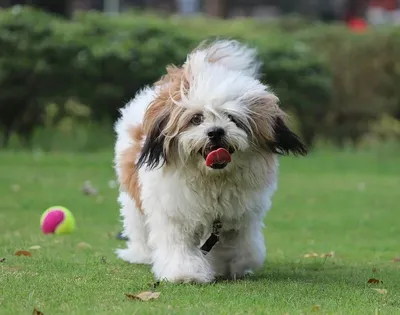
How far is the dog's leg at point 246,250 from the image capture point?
6523 millimetres

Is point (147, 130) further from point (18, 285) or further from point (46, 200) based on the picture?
point (46, 200)

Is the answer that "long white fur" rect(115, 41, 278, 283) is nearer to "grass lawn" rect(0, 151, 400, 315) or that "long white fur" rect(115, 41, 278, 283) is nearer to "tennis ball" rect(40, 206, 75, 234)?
"grass lawn" rect(0, 151, 400, 315)

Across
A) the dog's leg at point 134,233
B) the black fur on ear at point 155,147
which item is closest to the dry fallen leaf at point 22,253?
the dog's leg at point 134,233

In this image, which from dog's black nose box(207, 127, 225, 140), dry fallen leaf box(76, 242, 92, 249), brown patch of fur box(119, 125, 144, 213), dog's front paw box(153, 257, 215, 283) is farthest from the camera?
dry fallen leaf box(76, 242, 92, 249)

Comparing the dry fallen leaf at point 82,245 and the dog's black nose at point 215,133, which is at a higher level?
the dog's black nose at point 215,133

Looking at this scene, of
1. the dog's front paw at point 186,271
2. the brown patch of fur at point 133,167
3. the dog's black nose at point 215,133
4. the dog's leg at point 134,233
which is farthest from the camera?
the dog's leg at point 134,233

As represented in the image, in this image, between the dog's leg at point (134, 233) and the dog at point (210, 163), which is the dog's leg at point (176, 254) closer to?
the dog at point (210, 163)

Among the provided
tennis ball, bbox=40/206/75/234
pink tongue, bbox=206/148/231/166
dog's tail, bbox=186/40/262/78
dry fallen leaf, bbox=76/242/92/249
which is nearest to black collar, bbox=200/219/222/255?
pink tongue, bbox=206/148/231/166

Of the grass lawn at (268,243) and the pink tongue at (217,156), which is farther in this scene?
the pink tongue at (217,156)

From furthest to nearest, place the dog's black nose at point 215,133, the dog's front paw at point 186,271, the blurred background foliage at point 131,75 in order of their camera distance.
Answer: the blurred background foliage at point 131,75 → the dog's front paw at point 186,271 → the dog's black nose at point 215,133

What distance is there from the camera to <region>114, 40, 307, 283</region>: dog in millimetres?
6020

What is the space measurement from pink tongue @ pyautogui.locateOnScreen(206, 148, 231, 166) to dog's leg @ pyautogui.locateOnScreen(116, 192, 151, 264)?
1216mm

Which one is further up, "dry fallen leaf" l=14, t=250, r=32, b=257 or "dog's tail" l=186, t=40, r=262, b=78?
"dog's tail" l=186, t=40, r=262, b=78

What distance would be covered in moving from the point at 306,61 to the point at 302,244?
31.0ft
